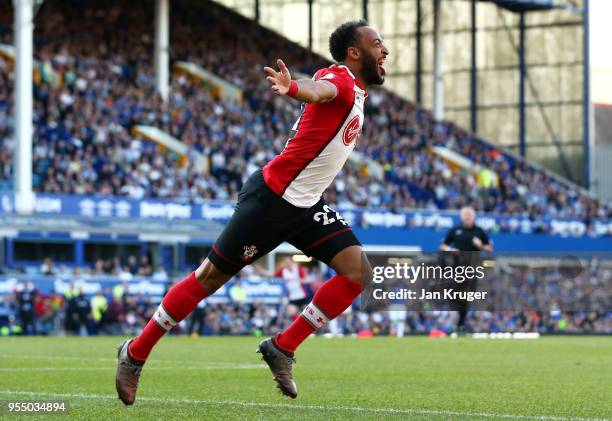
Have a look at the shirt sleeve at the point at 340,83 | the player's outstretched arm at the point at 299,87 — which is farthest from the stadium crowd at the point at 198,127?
the player's outstretched arm at the point at 299,87

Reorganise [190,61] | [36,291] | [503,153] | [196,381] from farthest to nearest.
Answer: [503,153]
[190,61]
[36,291]
[196,381]

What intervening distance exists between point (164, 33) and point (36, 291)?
1416cm

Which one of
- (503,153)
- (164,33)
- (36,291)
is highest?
(164,33)

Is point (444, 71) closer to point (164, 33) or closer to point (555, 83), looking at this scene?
point (555, 83)

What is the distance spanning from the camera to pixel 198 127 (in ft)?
124

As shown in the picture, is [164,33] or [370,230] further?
[164,33]

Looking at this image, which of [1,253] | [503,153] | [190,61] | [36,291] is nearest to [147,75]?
[190,61]

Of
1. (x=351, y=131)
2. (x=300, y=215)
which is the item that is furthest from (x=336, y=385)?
(x=351, y=131)

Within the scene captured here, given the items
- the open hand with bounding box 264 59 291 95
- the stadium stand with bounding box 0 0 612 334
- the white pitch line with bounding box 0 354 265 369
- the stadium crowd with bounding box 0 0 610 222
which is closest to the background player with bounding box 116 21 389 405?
the open hand with bounding box 264 59 291 95

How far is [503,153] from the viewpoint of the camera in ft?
166

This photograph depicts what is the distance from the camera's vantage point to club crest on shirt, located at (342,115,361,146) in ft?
22.4

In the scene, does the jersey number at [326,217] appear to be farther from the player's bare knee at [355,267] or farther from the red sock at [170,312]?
the red sock at [170,312]

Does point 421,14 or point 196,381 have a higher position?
point 421,14

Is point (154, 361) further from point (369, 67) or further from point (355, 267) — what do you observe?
point (369, 67)
